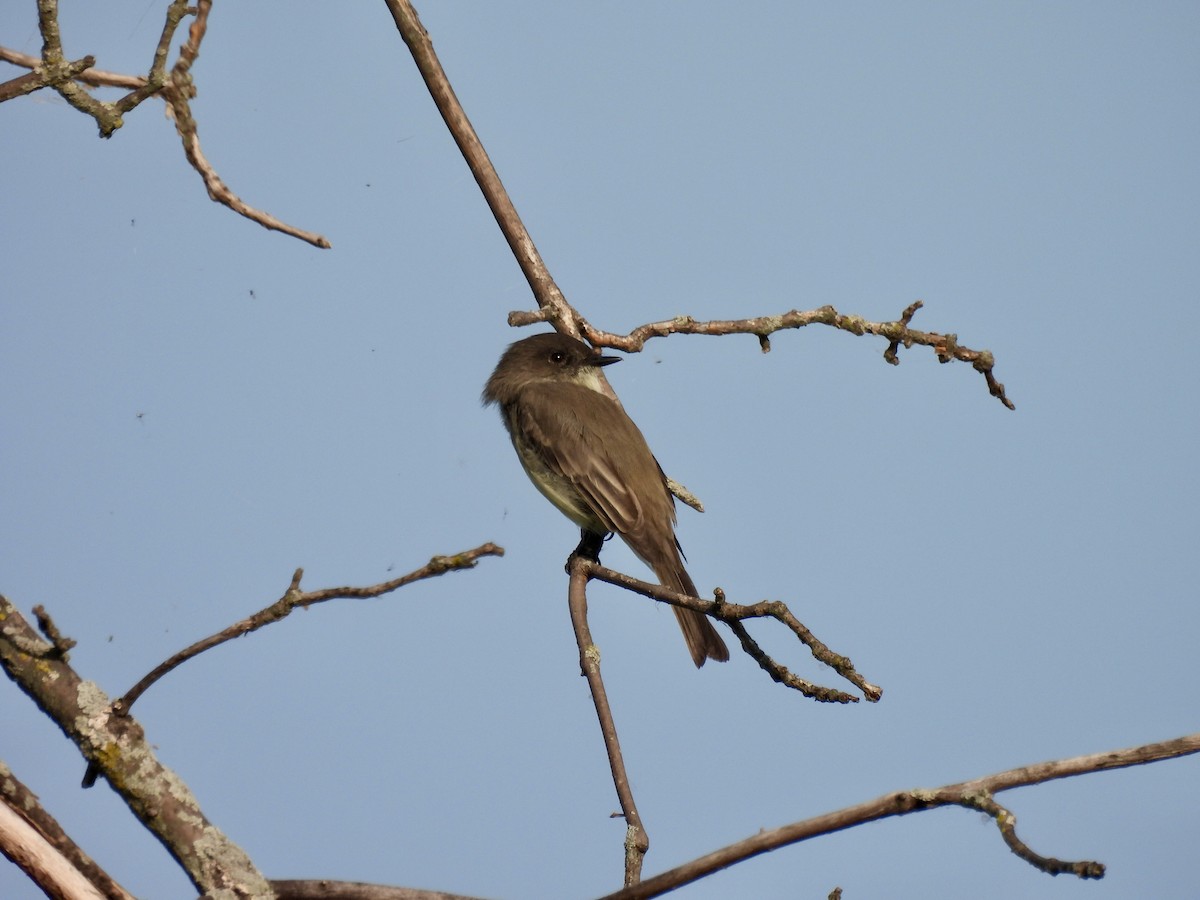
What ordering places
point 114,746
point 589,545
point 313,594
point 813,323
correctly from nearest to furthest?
1. point 313,594
2. point 114,746
3. point 813,323
4. point 589,545

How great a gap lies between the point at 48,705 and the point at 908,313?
303cm

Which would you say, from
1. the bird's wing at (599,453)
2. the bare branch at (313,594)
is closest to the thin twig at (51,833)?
the bare branch at (313,594)

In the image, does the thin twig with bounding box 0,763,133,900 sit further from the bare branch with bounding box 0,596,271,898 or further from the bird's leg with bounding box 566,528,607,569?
the bird's leg with bounding box 566,528,607,569

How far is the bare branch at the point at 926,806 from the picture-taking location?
2.31 meters

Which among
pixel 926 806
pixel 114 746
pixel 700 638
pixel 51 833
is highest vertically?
pixel 700 638

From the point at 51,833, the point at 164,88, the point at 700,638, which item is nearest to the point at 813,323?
the point at 700,638

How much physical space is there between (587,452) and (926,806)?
4116mm

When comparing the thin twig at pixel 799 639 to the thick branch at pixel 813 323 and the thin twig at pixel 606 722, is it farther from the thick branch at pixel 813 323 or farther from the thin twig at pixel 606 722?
the thick branch at pixel 813 323

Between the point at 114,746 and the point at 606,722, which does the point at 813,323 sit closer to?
the point at 606,722

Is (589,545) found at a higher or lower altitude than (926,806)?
higher

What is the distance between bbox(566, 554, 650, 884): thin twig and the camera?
3.14 meters

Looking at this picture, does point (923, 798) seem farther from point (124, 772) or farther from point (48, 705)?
point (48, 705)

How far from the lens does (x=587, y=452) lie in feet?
20.9

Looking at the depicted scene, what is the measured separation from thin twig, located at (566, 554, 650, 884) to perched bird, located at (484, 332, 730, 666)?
4.38 feet
